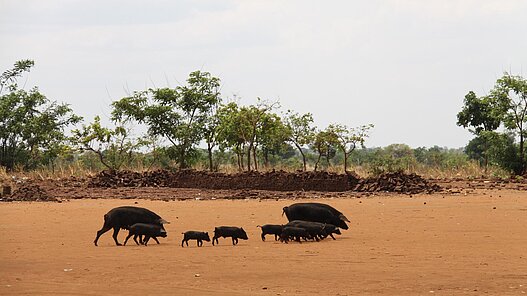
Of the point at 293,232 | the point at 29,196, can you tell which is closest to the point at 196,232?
the point at 293,232

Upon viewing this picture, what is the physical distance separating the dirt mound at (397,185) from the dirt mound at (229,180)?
3.11ft

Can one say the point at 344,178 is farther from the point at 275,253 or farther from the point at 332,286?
the point at 332,286

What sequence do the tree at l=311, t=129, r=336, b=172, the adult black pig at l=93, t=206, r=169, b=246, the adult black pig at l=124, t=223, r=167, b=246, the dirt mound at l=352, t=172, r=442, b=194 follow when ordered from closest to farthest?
the adult black pig at l=124, t=223, r=167, b=246 < the adult black pig at l=93, t=206, r=169, b=246 < the dirt mound at l=352, t=172, r=442, b=194 < the tree at l=311, t=129, r=336, b=172

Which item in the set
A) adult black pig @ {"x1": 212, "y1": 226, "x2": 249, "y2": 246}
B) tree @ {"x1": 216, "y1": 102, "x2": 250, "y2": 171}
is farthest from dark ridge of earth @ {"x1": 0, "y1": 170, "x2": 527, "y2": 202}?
adult black pig @ {"x1": 212, "y1": 226, "x2": 249, "y2": 246}

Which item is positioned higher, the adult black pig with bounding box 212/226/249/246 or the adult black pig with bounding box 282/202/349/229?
the adult black pig with bounding box 282/202/349/229

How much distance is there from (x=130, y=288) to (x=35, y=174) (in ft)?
103

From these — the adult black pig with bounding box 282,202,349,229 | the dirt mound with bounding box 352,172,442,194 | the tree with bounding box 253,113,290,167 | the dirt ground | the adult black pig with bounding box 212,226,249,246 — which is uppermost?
the tree with bounding box 253,113,290,167

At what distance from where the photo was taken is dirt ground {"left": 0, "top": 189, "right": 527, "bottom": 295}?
35.7ft

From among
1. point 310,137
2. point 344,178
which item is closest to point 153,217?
point 344,178

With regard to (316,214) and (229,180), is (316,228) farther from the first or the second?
(229,180)

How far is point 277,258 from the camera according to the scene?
1363 centimetres

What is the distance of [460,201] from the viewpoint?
2556 cm

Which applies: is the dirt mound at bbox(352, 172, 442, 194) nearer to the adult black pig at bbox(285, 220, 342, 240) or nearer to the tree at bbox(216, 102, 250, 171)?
the tree at bbox(216, 102, 250, 171)

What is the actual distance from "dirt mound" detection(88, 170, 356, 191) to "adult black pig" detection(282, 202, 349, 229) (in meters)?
14.3
